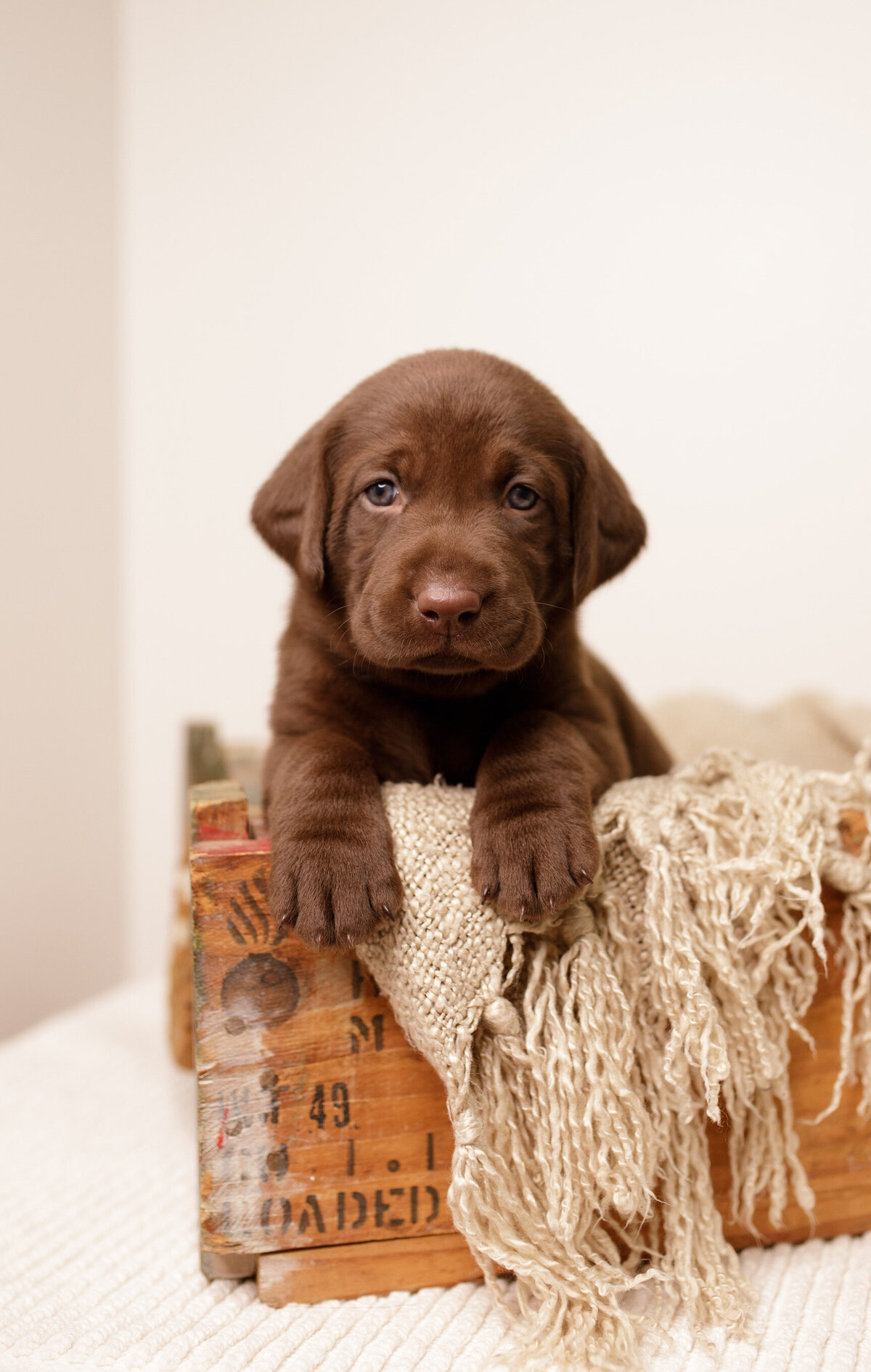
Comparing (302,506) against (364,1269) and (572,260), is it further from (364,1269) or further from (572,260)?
(572,260)

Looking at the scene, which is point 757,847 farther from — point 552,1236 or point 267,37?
point 267,37

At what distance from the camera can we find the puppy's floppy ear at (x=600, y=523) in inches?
74.9

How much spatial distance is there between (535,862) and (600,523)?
738mm

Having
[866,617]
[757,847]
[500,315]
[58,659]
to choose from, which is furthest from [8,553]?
[866,617]

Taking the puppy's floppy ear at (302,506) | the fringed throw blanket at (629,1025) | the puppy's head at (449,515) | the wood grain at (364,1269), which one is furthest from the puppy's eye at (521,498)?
the wood grain at (364,1269)

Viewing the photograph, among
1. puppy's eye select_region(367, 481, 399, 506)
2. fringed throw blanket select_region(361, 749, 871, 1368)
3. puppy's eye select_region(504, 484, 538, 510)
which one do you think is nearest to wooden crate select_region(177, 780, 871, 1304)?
fringed throw blanket select_region(361, 749, 871, 1368)

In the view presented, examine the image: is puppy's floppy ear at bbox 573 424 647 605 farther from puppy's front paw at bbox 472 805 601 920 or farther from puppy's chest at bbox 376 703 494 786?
puppy's front paw at bbox 472 805 601 920

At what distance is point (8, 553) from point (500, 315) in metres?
1.85

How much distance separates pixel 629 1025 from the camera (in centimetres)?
154

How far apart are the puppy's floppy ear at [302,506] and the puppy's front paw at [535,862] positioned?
2.02 ft

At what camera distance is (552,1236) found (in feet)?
4.98

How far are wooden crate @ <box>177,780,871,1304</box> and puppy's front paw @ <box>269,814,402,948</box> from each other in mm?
83

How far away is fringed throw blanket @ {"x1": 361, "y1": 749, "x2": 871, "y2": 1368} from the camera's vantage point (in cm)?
148

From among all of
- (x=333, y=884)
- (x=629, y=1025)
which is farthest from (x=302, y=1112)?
(x=629, y=1025)
